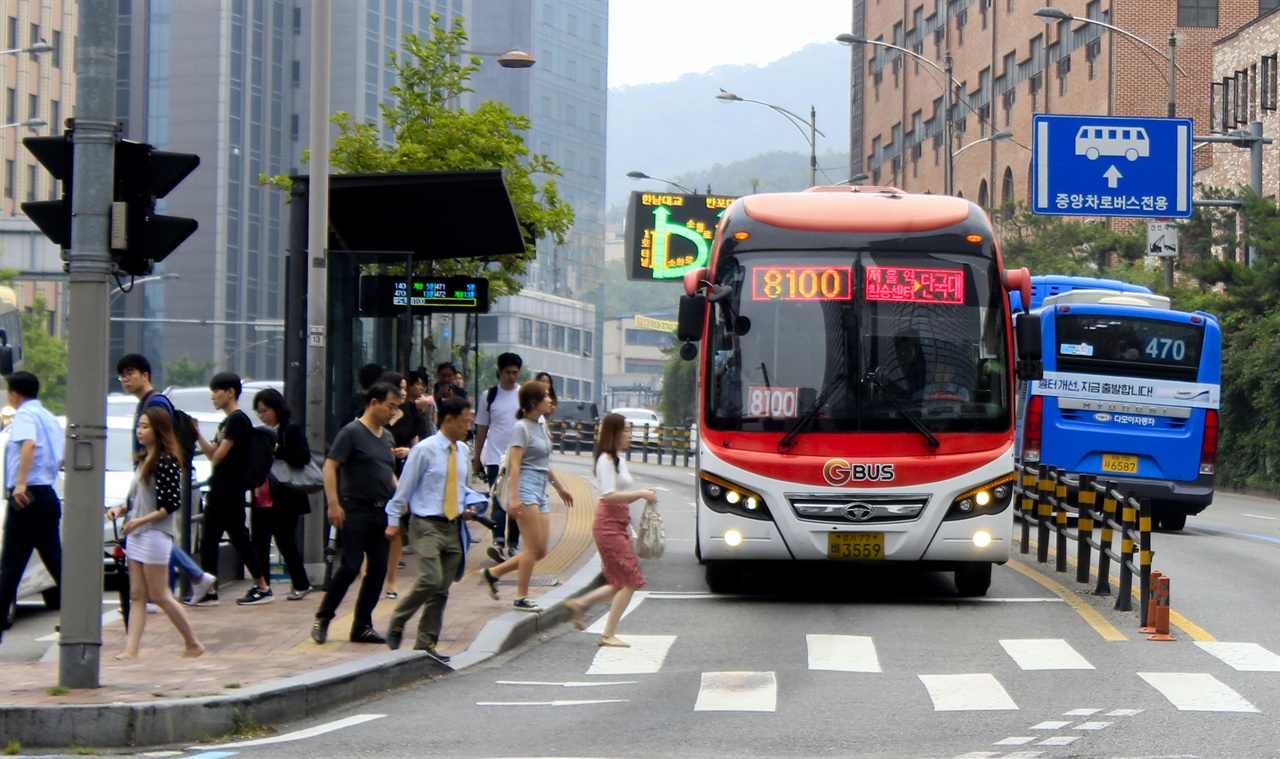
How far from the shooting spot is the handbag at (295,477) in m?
13.8

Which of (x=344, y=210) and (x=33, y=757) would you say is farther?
(x=344, y=210)

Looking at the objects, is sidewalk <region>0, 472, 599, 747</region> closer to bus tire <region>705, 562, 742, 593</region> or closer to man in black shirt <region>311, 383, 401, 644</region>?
man in black shirt <region>311, 383, 401, 644</region>

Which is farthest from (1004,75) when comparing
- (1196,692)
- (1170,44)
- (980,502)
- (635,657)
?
(1196,692)

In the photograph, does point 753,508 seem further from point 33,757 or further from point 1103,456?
point 1103,456

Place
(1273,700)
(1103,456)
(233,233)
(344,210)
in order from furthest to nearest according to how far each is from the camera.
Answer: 1. (233,233)
2. (1103,456)
3. (344,210)
4. (1273,700)

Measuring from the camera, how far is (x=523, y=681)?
10.9 meters

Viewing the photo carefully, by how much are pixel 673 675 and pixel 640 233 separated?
98.0 feet

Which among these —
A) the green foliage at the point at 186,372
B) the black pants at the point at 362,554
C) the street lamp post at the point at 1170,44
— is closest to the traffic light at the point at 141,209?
the black pants at the point at 362,554

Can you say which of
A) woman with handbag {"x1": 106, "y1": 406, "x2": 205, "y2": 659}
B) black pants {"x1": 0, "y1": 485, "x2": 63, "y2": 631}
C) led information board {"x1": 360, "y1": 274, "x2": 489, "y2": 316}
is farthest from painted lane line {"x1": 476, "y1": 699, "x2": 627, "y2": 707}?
led information board {"x1": 360, "y1": 274, "x2": 489, "y2": 316}

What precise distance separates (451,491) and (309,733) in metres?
2.63

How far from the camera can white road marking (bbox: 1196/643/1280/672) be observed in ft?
37.7

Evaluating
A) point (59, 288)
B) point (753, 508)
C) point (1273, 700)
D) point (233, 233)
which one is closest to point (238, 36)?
Result: point (233, 233)

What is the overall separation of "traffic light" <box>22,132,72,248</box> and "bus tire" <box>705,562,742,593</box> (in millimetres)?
7517

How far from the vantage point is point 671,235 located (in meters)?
41.2
